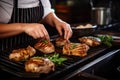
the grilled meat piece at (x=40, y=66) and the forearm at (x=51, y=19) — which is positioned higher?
the forearm at (x=51, y=19)

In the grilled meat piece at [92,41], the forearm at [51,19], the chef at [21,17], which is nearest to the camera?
the chef at [21,17]

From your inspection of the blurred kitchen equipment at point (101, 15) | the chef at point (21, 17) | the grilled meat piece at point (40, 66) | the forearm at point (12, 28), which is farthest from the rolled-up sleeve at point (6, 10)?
the blurred kitchen equipment at point (101, 15)

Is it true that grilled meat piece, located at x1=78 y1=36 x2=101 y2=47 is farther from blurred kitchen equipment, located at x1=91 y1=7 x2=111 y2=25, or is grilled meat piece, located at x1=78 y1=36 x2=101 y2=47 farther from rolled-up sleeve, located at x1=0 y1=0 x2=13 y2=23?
blurred kitchen equipment, located at x1=91 y1=7 x2=111 y2=25

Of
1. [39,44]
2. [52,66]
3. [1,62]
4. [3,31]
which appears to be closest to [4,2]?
[3,31]

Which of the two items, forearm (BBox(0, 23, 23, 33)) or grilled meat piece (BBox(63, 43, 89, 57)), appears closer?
forearm (BBox(0, 23, 23, 33))

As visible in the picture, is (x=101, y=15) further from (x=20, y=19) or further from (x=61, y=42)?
(x=20, y=19)

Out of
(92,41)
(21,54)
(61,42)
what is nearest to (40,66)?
(21,54)

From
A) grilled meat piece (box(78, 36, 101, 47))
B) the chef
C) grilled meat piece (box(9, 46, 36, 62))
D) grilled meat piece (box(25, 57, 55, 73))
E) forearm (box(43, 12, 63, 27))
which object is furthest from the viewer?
forearm (box(43, 12, 63, 27))

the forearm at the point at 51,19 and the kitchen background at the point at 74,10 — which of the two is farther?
the kitchen background at the point at 74,10

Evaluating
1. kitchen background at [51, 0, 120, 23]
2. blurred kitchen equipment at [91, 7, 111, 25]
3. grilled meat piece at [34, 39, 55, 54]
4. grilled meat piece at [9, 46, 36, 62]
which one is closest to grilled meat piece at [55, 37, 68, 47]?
grilled meat piece at [34, 39, 55, 54]

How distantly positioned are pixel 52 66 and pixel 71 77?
9.1 inches

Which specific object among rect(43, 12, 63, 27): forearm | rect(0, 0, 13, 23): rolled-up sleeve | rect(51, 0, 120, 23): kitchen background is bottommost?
rect(51, 0, 120, 23): kitchen background

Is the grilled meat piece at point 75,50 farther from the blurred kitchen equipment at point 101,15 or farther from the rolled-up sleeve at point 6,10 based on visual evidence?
the blurred kitchen equipment at point 101,15

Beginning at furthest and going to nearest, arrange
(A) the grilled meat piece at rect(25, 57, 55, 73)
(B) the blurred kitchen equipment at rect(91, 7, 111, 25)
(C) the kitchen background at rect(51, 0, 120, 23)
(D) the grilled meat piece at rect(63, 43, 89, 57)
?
(C) the kitchen background at rect(51, 0, 120, 23), (B) the blurred kitchen equipment at rect(91, 7, 111, 25), (D) the grilled meat piece at rect(63, 43, 89, 57), (A) the grilled meat piece at rect(25, 57, 55, 73)
